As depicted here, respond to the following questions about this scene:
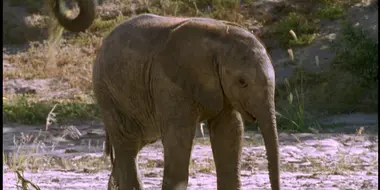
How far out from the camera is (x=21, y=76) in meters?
19.0

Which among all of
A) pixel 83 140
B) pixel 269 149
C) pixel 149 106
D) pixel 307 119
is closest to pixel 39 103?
pixel 83 140

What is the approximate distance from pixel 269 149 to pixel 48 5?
4.81 metres

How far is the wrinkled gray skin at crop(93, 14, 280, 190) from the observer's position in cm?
738

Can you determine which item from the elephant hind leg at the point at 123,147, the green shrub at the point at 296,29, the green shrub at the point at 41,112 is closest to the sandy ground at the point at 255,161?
the green shrub at the point at 41,112

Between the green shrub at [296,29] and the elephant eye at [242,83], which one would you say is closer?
the elephant eye at [242,83]

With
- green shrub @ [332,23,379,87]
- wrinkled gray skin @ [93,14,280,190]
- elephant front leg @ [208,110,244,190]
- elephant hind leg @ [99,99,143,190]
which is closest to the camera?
wrinkled gray skin @ [93,14,280,190]

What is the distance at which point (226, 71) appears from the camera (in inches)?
294

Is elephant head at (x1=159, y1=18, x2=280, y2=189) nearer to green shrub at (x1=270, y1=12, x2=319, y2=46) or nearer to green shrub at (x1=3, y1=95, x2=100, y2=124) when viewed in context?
green shrub at (x1=3, y1=95, x2=100, y2=124)

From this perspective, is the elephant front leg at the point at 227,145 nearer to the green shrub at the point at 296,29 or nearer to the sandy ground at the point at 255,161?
the sandy ground at the point at 255,161

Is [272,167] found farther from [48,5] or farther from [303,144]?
[303,144]

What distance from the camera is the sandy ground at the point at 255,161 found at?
9.91 m

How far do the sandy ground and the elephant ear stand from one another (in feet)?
7.11

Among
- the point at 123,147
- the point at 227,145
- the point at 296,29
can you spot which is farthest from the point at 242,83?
the point at 296,29

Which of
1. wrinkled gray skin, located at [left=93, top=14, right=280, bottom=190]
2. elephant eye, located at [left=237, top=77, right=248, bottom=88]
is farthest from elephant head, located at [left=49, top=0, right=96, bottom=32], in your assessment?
elephant eye, located at [left=237, top=77, right=248, bottom=88]
